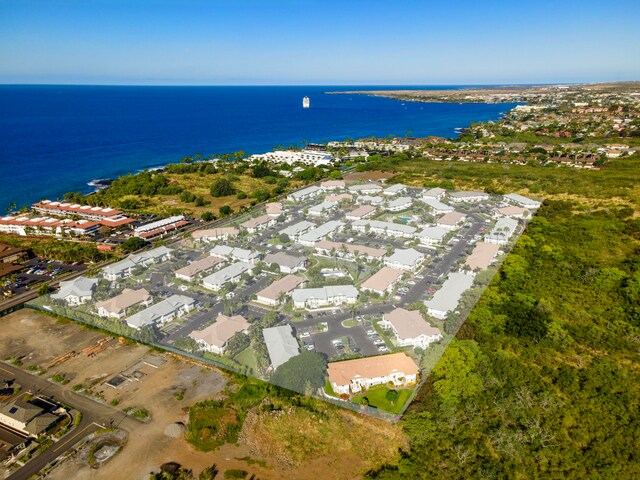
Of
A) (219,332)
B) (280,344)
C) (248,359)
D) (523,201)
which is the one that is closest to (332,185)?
(523,201)

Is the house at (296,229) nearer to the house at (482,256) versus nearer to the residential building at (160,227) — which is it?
the residential building at (160,227)

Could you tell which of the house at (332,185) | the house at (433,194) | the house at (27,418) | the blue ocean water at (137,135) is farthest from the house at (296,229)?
the blue ocean water at (137,135)

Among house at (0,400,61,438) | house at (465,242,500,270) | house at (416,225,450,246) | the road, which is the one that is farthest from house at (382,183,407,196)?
house at (0,400,61,438)

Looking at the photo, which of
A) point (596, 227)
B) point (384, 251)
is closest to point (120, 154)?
point (384, 251)

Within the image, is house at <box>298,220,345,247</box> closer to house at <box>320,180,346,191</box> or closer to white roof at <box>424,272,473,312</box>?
white roof at <box>424,272,473,312</box>

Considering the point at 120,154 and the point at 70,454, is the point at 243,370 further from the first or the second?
the point at 120,154

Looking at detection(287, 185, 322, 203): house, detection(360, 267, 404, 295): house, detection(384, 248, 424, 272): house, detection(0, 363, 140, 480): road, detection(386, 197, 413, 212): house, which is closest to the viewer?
detection(0, 363, 140, 480): road
